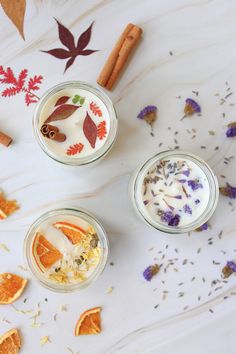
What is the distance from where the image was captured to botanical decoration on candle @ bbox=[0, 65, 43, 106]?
3.86 feet

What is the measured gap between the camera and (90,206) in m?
1.19

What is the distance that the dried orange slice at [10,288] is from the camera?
3.86 ft

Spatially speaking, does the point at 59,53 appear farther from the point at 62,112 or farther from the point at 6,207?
the point at 6,207

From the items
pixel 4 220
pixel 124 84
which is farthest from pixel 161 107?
pixel 4 220

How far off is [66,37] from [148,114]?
0.25 metres

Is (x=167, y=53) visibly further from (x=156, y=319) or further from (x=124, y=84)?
(x=156, y=319)

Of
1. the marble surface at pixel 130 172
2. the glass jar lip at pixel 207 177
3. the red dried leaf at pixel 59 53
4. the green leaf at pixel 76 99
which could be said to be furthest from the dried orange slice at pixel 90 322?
the red dried leaf at pixel 59 53

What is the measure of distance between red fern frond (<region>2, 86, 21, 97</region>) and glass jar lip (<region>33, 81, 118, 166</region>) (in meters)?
0.08

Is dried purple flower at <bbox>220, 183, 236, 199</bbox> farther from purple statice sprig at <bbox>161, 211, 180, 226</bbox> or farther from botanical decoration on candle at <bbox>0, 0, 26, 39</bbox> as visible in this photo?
botanical decoration on candle at <bbox>0, 0, 26, 39</bbox>

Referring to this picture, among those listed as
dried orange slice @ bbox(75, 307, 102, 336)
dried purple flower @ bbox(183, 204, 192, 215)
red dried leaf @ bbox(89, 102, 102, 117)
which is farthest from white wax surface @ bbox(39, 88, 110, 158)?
dried orange slice @ bbox(75, 307, 102, 336)

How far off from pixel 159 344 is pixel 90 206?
34cm

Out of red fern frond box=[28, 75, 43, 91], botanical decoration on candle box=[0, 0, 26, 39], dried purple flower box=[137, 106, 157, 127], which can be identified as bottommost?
dried purple flower box=[137, 106, 157, 127]

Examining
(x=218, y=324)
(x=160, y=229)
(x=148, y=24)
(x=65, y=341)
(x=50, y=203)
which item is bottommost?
(x=218, y=324)

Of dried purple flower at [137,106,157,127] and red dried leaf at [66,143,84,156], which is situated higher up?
red dried leaf at [66,143,84,156]
